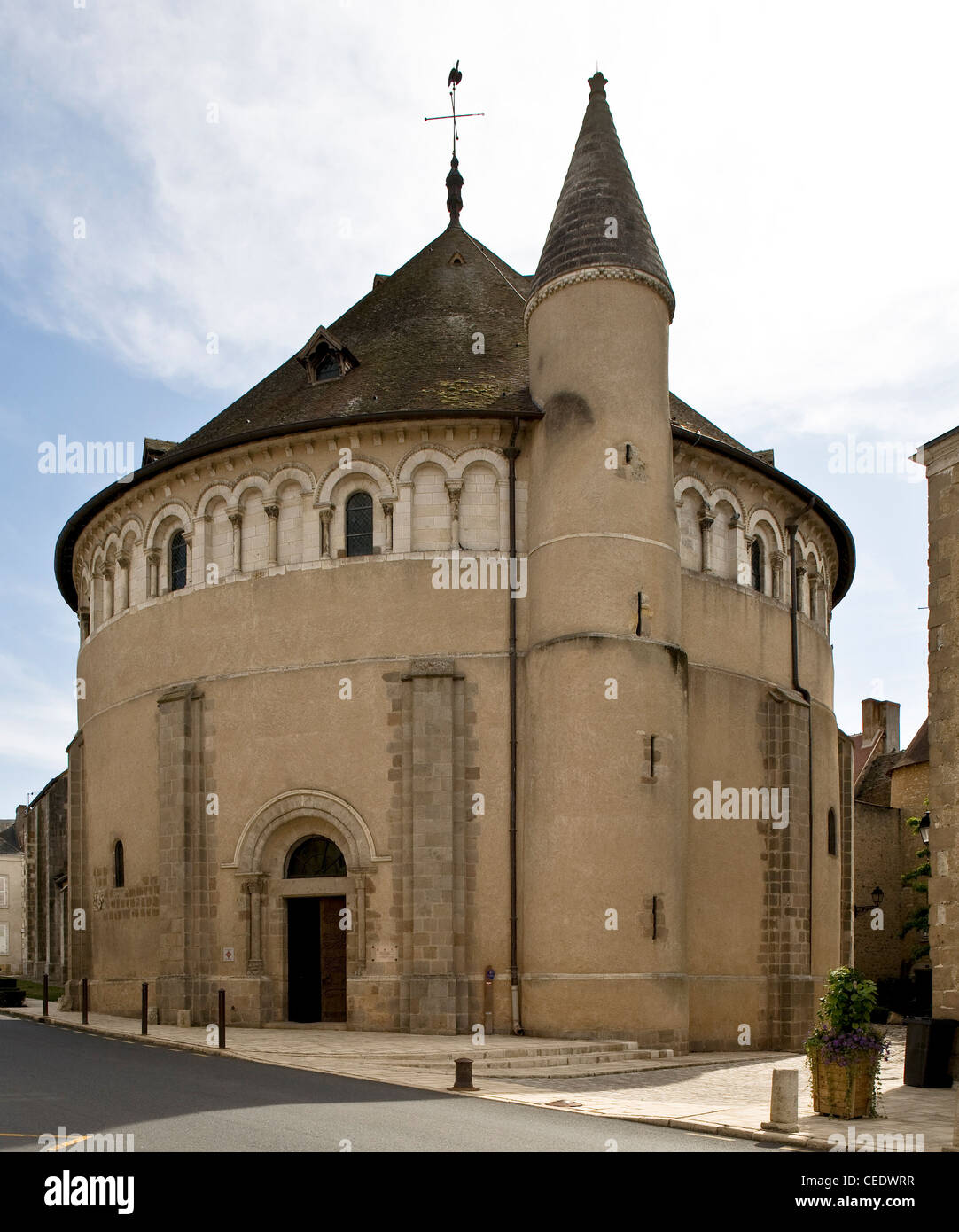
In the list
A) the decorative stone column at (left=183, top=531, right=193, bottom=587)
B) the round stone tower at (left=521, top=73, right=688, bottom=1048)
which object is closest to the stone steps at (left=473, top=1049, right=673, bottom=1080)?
the round stone tower at (left=521, top=73, right=688, bottom=1048)

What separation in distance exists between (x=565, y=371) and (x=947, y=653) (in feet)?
33.2

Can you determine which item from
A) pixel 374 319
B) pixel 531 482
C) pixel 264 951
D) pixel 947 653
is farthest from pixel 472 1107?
pixel 374 319

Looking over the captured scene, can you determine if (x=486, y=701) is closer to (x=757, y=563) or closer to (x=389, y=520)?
(x=389, y=520)

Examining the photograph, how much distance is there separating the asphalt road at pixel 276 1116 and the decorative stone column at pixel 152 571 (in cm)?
1277

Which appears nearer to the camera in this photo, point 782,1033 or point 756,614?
point 782,1033

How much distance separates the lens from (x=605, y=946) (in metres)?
23.3

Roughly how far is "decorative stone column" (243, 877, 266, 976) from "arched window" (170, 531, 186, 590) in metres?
6.56

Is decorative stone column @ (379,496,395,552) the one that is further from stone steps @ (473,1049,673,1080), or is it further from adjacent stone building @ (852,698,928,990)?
adjacent stone building @ (852,698,928,990)

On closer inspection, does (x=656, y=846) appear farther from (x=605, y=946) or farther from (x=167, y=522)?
(x=167, y=522)

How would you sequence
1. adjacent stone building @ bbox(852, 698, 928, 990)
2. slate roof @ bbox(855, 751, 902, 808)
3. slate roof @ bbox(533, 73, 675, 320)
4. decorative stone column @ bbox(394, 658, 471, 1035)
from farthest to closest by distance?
slate roof @ bbox(855, 751, 902, 808) < adjacent stone building @ bbox(852, 698, 928, 990) < slate roof @ bbox(533, 73, 675, 320) < decorative stone column @ bbox(394, 658, 471, 1035)

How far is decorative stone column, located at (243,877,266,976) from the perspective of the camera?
84.4 feet

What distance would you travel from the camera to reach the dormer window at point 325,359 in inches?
1145

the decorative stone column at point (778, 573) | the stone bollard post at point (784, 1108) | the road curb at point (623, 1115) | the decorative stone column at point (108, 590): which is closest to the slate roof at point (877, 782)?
the decorative stone column at point (778, 573)

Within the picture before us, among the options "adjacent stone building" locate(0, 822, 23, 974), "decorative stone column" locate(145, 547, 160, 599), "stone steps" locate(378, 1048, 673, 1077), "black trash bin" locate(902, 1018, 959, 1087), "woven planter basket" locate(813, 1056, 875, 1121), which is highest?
"decorative stone column" locate(145, 547, 160, 599)
